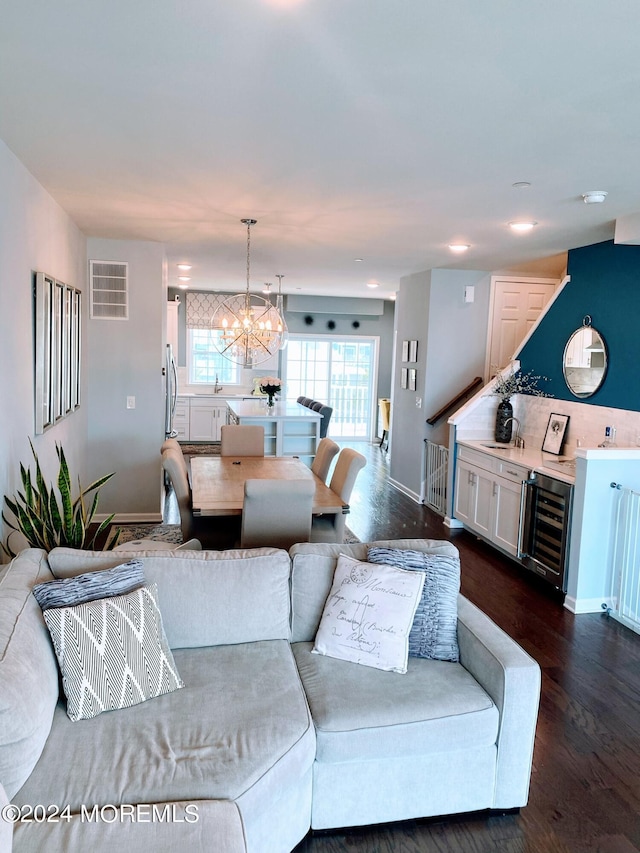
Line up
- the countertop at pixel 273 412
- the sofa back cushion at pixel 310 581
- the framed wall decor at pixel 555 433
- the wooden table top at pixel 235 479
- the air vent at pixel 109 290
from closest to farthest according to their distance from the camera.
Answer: the sofa back cushion at pixel 310 581 < the wooden table top at pixel 235 479 < the framed wall decor at pixel 555 433 < the air vent at pixel 109 290 < the countertop at pixel 273 412

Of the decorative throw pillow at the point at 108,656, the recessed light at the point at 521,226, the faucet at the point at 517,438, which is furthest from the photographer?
the faucet at the point at 517,438

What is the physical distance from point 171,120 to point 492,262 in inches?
170

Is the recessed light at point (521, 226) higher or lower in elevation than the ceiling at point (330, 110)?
higher

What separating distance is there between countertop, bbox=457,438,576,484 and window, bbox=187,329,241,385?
6.27 metres

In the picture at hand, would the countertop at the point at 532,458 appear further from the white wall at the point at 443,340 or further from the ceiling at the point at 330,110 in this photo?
the ceiling at the point at 330,110

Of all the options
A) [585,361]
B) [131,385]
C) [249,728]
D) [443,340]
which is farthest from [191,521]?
[443,340]

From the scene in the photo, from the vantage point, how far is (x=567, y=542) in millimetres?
4199

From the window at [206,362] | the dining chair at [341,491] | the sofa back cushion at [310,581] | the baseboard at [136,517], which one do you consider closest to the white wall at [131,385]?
the baseboard at [136,517]

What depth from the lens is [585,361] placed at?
16.5 feet

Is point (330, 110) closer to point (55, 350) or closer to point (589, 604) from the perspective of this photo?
point (55, 350)

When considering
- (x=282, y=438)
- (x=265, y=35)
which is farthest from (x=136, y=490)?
(x=265, y=35)

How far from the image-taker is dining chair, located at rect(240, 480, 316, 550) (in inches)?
133

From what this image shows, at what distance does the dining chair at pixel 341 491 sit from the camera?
4031mm

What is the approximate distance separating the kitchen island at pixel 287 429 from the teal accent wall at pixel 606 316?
293cm
